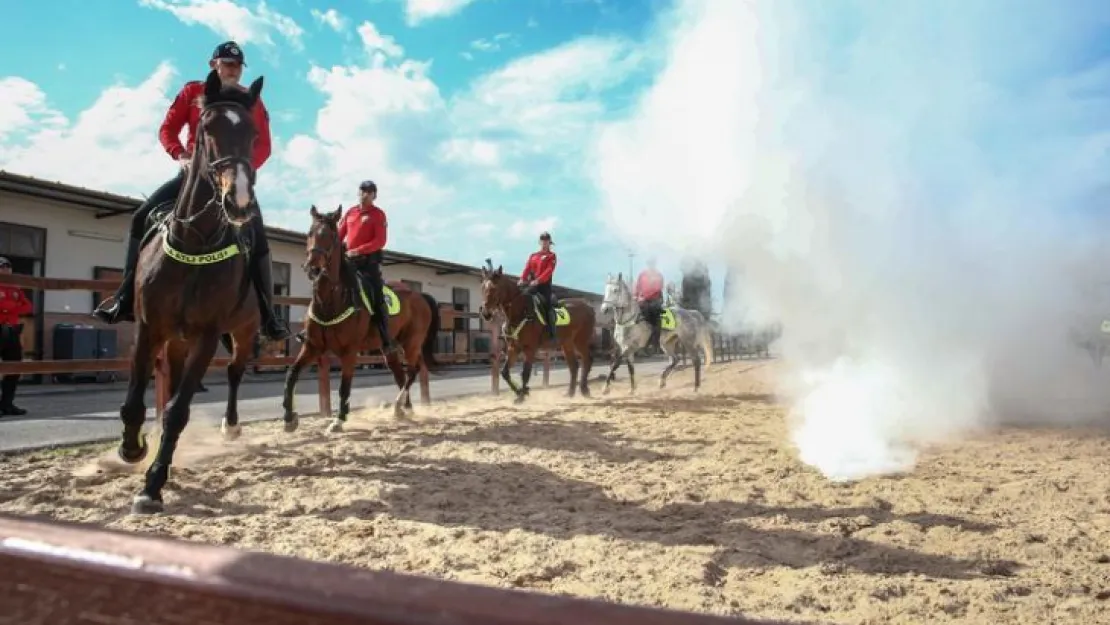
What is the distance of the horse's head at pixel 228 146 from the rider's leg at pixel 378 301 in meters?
4.07

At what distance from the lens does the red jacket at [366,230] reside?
9102mm

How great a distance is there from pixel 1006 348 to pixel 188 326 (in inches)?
451

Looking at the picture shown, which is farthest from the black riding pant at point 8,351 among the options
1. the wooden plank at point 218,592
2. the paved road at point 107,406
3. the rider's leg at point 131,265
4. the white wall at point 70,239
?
the wooden plank at point 218,592

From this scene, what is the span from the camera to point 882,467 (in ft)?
18.2

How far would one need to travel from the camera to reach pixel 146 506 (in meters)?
4.11

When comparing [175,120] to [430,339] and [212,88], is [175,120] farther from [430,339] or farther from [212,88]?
[430,339]

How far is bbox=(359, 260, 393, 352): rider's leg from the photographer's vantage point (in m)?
8.77

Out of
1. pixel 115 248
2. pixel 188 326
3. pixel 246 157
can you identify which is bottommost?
pixel 188 326

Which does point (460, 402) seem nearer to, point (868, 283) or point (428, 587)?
point (868, 283)

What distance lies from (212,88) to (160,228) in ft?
3.76

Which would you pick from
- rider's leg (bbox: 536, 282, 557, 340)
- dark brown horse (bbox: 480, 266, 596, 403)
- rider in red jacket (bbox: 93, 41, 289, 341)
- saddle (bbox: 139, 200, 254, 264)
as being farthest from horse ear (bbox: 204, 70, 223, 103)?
rider's leg (bbox: 536, 282, 557, 340)

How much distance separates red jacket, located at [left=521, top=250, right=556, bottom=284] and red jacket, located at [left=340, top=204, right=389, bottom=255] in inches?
180

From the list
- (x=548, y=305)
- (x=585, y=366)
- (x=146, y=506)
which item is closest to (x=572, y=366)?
(x=585, y=366)

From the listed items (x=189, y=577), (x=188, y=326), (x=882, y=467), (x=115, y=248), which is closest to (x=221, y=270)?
(x=188, y=326)
